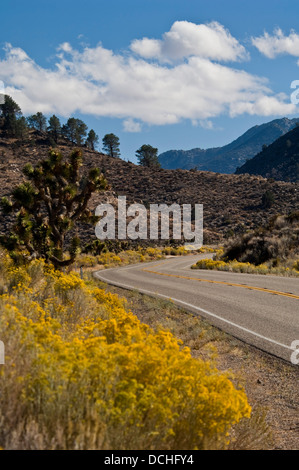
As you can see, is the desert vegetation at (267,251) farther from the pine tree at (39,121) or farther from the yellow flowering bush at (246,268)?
the pine tree at (39,121)

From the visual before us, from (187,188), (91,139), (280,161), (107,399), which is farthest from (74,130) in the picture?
(107,399)

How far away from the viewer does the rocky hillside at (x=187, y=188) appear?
59672mm

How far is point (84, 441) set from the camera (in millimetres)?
2621

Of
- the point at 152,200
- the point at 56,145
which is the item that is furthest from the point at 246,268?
the point at 56,145

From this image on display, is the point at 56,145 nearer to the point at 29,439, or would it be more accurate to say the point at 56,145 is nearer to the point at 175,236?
the point at 175,236

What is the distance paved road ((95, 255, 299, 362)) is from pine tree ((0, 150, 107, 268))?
4077mm

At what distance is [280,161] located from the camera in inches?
5295

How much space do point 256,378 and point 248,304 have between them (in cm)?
464

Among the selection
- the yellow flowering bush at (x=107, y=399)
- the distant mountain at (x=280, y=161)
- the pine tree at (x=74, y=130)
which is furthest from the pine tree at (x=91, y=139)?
the yellow flowering bush at (x=107, y=399)

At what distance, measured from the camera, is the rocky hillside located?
59.7 meters

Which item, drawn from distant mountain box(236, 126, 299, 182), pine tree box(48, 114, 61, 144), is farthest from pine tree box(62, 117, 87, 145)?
distant mountain box(236, 126, 299, 182)

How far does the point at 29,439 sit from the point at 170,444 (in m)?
1.26

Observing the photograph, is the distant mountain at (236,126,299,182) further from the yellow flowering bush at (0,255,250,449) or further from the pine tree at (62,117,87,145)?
the yellow flowering bush at (0,255,250,449)

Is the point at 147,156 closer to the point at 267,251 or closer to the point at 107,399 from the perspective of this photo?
the point at 267,251
